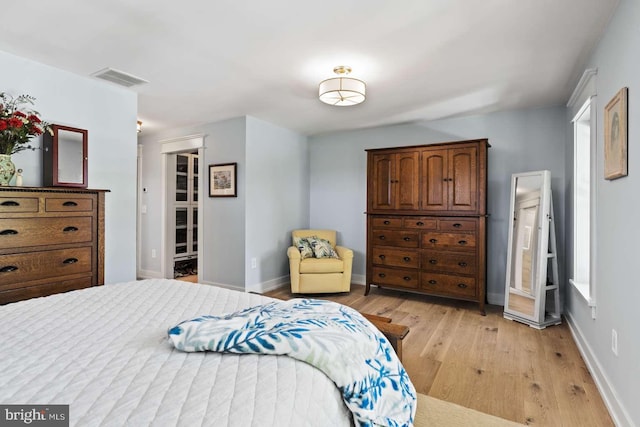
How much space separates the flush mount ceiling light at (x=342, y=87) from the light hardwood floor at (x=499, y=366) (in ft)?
7.06

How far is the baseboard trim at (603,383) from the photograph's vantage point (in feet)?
5.73

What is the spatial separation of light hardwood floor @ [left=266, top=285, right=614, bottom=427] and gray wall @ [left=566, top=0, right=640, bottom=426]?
158 mm

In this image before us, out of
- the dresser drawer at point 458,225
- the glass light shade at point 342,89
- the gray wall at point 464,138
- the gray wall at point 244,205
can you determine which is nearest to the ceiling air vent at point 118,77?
the gray wall at point 244,205

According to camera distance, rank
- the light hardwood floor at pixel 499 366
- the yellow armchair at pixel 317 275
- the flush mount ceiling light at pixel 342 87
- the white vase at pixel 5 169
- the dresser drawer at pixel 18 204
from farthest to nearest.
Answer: the yellow armchair at pixel 317 275
the flush mount ceiling light at pixel 342 87
the white vase at pixel 5 169
the dresser drawer at pixel 18 204
the light hardwood floor at pixel 499 366

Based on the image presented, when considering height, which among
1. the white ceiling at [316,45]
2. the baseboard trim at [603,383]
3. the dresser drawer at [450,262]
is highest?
the white ceiling at [316,45]

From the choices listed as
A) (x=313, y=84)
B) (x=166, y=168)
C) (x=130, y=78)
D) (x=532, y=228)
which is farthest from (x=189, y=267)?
(x=532, y=228)

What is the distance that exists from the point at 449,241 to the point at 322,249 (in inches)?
63.2

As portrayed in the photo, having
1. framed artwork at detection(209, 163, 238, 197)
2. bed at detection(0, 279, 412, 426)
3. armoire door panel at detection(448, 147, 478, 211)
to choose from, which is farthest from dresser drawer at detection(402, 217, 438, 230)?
bed at detection(0, 279, 412, 426)

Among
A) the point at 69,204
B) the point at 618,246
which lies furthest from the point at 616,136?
the point at 69,204

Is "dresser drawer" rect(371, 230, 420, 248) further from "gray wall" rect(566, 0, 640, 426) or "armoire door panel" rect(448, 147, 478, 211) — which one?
"gray wall" rect(566, 0, 640, 426)

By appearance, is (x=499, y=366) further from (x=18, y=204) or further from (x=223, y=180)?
(x=223, y=180)

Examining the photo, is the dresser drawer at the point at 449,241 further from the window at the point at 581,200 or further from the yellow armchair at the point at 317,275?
the yellow armchair at the point at 317,275

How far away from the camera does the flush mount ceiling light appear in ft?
9.41

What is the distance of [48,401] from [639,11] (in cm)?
265
